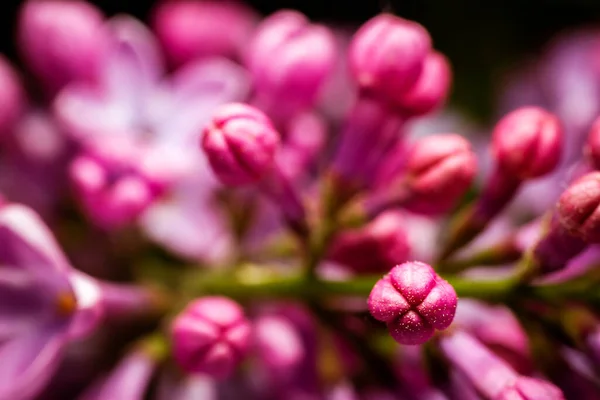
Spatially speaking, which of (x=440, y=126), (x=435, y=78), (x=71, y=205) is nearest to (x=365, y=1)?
(x=440, y=126)

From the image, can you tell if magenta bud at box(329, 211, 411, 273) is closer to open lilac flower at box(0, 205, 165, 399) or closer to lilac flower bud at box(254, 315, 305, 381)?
lilac flower bud at box(254, 315, 305, 381)

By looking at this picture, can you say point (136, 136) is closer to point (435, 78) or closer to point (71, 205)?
point (71, 205)

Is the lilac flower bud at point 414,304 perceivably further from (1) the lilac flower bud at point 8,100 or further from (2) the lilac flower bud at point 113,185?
(1) the lilac flower bud at point 8,100

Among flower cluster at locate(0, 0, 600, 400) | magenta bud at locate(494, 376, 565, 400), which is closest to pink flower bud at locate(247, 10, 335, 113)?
flower cluster at locate(0, 0, 600, 400)

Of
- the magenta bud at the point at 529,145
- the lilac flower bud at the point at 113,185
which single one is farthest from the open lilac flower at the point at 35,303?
the magenta bud at the point at 529,145

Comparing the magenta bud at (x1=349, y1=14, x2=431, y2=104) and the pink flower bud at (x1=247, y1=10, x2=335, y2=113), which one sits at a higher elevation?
the magenta bud at (x1=349, y1=14, x2=431, y2=104)
